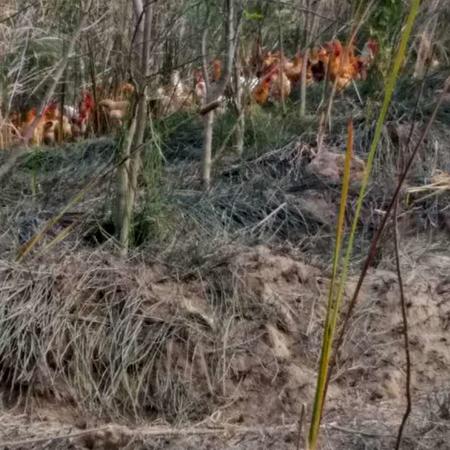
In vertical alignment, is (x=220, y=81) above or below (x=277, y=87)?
above

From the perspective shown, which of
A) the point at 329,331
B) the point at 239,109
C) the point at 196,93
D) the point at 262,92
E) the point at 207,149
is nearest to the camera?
the point at 329,331

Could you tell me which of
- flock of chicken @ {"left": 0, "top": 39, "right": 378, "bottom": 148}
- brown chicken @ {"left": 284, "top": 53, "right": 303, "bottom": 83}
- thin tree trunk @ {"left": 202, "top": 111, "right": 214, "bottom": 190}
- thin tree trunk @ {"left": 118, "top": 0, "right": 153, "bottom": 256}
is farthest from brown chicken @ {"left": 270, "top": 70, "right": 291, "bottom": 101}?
thin tree trunk @ {"left": 118, "top": 0, "right": 153, "bottom": 256}

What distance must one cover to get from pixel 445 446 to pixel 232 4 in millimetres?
2151

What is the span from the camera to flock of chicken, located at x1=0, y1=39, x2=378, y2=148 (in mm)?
6148

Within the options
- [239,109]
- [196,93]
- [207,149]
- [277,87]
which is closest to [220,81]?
[207,149]

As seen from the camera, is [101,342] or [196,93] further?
[196,93]

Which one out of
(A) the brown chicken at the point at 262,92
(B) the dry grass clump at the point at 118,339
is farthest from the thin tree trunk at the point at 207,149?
(A) the brown chicken at the point at 262,92

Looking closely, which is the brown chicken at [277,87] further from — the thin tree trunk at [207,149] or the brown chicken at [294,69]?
the thin tree trunk at [207,149]

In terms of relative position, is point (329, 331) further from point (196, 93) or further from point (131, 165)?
point (196, 93)

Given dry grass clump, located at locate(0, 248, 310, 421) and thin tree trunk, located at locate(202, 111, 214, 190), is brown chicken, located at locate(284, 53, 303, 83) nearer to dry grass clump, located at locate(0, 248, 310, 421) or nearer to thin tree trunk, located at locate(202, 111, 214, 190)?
thin tree trunk, located at locate(202, 111, 214, 190)

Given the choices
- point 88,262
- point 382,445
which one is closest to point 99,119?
point 88,262

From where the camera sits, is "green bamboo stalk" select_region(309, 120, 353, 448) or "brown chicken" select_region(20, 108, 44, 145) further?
"brown chicken" select_region(20, 108, 44, 145)

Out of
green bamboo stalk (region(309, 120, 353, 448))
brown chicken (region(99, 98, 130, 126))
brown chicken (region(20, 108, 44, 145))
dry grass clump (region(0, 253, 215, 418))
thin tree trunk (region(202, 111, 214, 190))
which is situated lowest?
brown chicken (region(20, 108, 44, 145))

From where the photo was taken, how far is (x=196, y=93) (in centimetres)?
600
